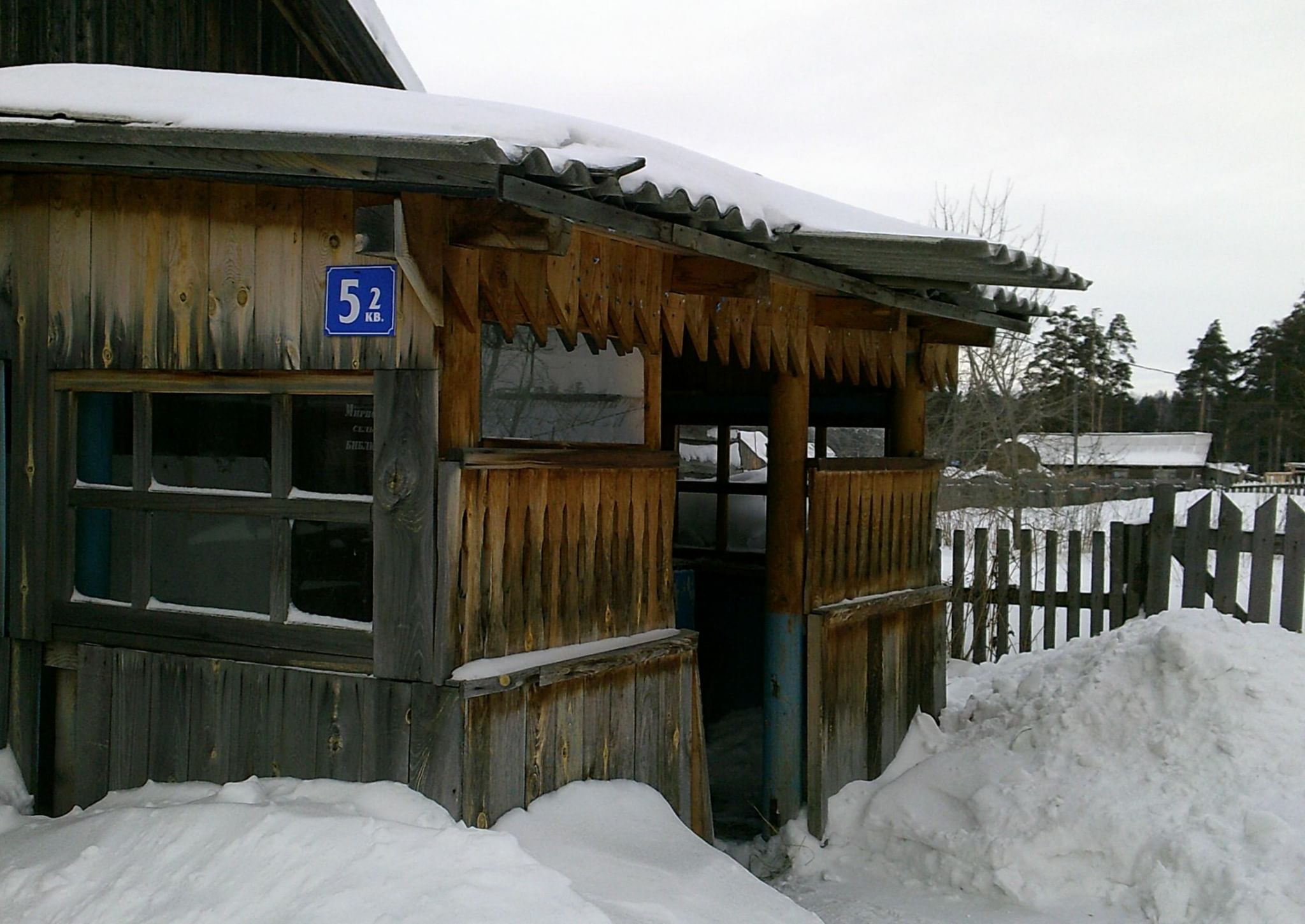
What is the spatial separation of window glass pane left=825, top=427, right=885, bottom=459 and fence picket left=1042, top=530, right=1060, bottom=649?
1.80 m

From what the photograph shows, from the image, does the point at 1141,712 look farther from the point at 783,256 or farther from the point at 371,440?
the point at 371,440

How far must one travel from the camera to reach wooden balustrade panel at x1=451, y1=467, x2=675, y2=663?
14.4 ft

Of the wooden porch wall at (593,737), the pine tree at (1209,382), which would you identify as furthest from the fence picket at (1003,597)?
the pine tree at (1209,382)

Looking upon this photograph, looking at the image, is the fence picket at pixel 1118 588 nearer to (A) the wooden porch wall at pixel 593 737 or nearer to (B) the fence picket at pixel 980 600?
(B) the fence picket at pixel 980 600

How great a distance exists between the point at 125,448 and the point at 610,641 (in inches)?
94.2

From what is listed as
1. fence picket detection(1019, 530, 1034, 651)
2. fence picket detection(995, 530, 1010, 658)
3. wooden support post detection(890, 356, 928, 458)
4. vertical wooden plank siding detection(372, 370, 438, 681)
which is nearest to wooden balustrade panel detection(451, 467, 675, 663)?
vertical wooden plank siding detection(372, 370, 438, 681)

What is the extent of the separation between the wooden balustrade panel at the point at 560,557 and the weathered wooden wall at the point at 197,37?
4819mm

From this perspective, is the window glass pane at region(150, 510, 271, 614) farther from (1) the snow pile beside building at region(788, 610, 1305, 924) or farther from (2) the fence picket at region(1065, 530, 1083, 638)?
(2) the fence picket at region(1065, 530, 1083, 638)

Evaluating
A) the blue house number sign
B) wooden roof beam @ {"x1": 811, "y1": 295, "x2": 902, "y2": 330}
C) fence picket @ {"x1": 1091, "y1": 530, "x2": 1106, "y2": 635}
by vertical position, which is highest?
A: wooden roof beam @ {"x1": 811, "y1": 295, "x2": 902, "y2": 330}

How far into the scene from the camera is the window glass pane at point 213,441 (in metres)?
4.68

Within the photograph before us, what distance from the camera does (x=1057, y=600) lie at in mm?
9734

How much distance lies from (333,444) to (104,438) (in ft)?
4.39

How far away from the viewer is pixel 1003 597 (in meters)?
10.3

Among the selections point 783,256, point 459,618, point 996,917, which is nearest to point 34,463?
point 459,618
